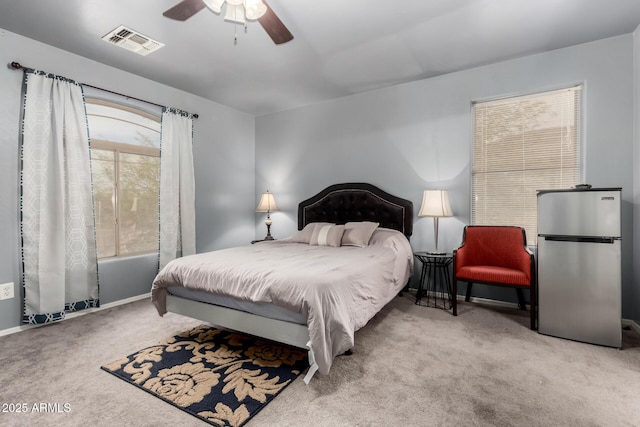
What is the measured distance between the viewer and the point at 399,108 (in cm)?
409

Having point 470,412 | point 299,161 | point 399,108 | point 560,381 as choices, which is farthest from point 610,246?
point 299,161

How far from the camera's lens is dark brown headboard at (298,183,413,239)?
3982mm

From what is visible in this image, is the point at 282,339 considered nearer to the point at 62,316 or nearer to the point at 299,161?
the point at 62,316

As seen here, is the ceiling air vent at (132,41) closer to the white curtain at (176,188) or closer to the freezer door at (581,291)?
the white curtain at (176,188)

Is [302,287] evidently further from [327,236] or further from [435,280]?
[435,280]

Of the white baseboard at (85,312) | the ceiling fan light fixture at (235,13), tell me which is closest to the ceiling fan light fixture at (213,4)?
the ceiling fan light fixture at (235,13)

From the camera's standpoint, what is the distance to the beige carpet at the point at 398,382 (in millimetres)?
1630

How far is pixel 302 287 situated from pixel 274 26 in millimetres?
1836

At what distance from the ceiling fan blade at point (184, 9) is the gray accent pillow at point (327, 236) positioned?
8.35 ft

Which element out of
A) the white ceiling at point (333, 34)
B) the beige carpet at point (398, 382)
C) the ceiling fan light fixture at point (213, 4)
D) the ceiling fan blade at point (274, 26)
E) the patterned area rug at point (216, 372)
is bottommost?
the beige carpet at point (398, 382)

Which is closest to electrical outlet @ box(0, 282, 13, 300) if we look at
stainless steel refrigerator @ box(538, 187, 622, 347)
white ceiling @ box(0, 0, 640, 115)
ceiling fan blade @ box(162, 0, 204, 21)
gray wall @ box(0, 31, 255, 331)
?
gray wall @ box(0, 31, 255, 331)

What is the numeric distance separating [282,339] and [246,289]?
438mm

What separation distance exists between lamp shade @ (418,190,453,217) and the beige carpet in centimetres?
123

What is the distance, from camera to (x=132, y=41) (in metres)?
2.95
